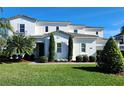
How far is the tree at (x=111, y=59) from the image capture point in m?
17.0

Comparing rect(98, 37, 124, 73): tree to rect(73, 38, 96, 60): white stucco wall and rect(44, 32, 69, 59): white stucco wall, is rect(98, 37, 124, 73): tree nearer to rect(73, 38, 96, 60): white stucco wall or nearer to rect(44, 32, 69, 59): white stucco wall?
rect(44, 32, 69, 59): white stucco wall

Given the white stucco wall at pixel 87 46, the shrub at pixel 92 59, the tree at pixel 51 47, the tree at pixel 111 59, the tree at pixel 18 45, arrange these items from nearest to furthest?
1. the tree at pixel 111 59
2. the tree at pixel 18 45
3. the shrub at pixel 92 59
4. the tree at pixel 51 47
5. the white stucco wall at pixel 87 46

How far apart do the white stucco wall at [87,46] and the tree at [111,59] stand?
13.2 meters

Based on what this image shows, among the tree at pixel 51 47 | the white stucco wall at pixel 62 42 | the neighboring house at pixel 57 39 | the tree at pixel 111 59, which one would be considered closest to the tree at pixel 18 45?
the tree at pixel 51 47

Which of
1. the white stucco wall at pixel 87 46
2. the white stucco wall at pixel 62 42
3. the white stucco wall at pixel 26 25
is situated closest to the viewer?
the white stucco wall at pixel 62 42

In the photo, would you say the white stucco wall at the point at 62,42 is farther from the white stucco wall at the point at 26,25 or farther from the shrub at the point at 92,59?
the white stucco wall at the point at 26,25

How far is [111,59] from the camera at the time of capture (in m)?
17.1

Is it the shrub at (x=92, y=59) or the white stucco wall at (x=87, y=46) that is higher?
the white stucco wall at (x=87, y=46)

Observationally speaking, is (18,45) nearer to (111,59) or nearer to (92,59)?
(92,59)

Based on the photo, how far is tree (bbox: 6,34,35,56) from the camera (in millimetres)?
26703

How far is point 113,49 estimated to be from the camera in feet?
57.2
